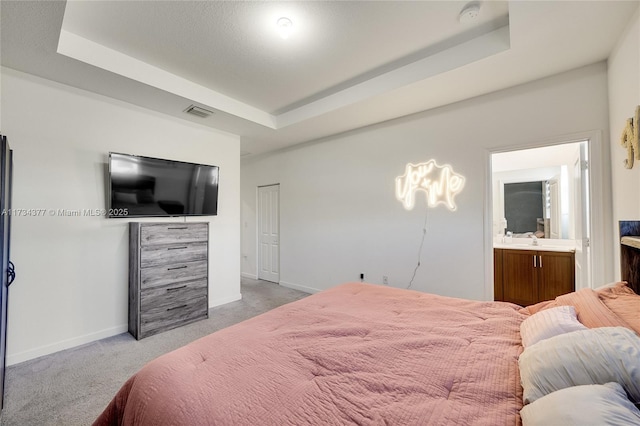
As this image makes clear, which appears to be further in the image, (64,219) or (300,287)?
(300,287)

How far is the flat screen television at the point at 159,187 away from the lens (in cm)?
283

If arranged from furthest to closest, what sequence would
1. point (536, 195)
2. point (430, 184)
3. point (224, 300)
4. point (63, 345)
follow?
1. point (536, 195)
2. point (224, 300)
3. point (430, 184)
4. point (63, 345)

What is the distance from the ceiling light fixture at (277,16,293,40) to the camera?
205 centimetres

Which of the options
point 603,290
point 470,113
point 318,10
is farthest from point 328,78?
point 603,290

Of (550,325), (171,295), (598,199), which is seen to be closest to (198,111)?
(171,295)

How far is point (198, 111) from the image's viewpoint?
324 cm

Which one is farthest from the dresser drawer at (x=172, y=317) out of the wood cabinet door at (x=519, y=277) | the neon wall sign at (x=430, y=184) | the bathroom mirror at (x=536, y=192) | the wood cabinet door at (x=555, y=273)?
the bathroom mirror at (x=536, y=192)

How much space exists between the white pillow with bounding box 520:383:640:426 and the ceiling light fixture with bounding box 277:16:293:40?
2.56 meters

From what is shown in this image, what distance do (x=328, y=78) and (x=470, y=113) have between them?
5.50 ft

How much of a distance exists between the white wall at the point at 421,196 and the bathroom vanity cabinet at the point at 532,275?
3.19 ft

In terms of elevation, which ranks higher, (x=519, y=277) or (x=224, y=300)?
(x=519, y=277)

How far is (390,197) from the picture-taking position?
3.66 m

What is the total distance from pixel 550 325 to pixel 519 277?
2.91m

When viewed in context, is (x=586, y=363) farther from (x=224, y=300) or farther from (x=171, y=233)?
(x=224, y=300)
